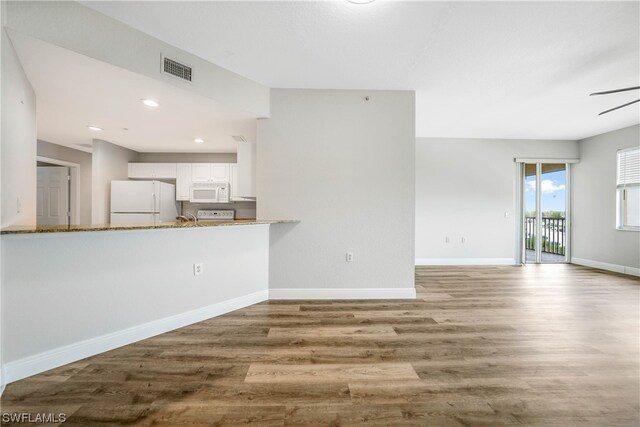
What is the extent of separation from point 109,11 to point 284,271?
2974 mm

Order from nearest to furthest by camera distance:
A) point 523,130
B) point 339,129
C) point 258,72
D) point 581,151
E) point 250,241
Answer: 1. point 258,72
2. point 250,241
3. point 339,129
4. point 523,130
5. point 581,151

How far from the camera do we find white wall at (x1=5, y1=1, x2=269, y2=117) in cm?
189

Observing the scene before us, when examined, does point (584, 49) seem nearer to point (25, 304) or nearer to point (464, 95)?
point (464, 95)

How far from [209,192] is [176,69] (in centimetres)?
310

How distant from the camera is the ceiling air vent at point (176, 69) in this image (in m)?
2.50

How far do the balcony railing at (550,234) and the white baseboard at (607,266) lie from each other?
413mm

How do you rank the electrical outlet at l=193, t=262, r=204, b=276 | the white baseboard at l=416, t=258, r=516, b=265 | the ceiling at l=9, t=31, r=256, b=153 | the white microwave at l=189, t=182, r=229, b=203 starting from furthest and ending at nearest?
the white baseboard at l=416, t=258, r=516, b=265 → the white microwave at l=189, t=182, r=229, b=203 → the electrical outlet at l=193, t=262, r=204, b=276 → the ceiling at l=9, t=31, r=256, b=153

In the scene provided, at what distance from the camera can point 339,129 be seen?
11.4 ft

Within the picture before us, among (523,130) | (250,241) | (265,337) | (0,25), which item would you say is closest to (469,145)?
(523,130)

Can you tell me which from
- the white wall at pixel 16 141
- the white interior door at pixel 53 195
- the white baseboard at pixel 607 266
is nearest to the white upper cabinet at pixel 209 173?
the white interior door at pixel 53 195

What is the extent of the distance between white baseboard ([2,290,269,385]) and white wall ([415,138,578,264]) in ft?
14.8

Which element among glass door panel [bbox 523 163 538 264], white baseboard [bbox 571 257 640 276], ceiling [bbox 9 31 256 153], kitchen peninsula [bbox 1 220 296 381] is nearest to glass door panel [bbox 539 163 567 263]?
glass door panel [bbox 523 163 538 264]

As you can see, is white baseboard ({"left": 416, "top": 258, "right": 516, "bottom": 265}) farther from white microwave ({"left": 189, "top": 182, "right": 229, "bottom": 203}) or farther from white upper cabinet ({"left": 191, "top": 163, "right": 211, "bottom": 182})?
white upper cabinet ({"left": 191, "top": 163, "right": 211, "bottom": 182})

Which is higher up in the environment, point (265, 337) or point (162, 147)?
point (162, 147)
